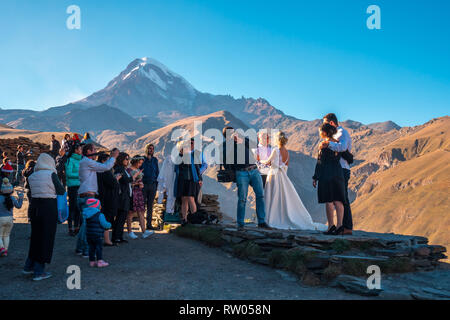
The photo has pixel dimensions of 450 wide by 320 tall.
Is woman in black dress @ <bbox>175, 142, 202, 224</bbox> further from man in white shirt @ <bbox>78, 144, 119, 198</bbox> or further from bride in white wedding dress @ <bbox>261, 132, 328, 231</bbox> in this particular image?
man in white shirt @ <bbox>78, 144, 119, 198</bbox>

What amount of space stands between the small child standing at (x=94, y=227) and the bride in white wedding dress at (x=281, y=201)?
12.7 ft

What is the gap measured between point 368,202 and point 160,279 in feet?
577

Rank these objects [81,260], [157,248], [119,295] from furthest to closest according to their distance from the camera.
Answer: [157,248] → [81,260] → [119,295]

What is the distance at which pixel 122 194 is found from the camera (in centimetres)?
745

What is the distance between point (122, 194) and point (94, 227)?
195 centimetres

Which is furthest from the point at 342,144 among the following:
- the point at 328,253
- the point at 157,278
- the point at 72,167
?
the point at 72,167

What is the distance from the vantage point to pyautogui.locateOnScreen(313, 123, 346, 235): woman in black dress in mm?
6707

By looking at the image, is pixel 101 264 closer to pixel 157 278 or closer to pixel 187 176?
pixel 157 278

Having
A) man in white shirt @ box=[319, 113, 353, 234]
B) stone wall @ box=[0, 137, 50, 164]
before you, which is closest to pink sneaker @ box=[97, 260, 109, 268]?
man in white shirt @ box=[319, 113, 353, 234]

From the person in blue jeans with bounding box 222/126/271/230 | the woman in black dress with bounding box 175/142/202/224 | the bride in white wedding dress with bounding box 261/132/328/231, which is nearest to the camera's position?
the person in blue jeans with bounding box 222/126/271/230

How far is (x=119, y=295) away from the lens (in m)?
4.28

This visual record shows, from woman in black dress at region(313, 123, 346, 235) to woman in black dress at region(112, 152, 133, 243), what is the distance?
13.0ft
